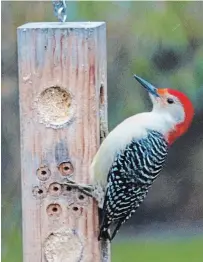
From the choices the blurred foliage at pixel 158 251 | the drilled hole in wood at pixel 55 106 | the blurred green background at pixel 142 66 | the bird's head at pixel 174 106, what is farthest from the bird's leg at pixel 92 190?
the blurred foliage at pixel 158 251

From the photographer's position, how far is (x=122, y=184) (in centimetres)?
260

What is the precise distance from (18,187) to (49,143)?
2.18 meters

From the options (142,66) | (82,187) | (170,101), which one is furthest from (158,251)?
(82,187)

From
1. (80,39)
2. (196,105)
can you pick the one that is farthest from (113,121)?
(80,39)

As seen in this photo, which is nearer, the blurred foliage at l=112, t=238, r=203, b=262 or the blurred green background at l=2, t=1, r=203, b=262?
the blurred green background at l=2, t=1, r=203, b=262

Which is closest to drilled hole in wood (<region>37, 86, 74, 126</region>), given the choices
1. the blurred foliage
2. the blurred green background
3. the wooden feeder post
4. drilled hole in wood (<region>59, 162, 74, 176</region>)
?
the wooden feeder post

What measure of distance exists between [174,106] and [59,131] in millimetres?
424

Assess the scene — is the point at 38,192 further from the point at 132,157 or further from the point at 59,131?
the point at 132,157

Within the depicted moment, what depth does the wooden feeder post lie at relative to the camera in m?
2.45

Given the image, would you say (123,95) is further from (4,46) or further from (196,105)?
(4,46)

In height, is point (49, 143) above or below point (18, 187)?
above

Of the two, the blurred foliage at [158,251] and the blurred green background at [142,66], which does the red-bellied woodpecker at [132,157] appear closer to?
the blurred green background at [142,66]

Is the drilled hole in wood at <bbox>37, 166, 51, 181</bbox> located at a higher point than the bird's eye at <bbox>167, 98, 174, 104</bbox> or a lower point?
lower

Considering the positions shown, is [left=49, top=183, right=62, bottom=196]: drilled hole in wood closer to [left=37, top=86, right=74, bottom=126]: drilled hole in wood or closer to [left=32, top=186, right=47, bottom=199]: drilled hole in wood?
[left=32, top=186, right=47, bottom=199]: drilled hole in wood
